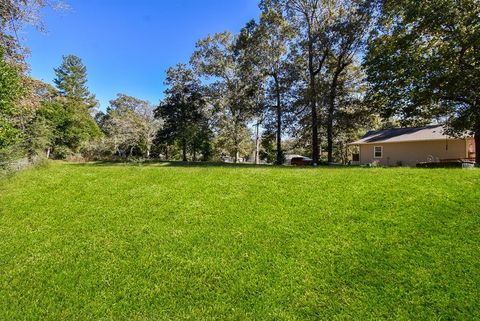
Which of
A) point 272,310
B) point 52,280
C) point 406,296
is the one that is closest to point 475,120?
point 406,296

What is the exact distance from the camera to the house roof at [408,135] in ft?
70.0

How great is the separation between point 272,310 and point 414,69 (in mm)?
16662

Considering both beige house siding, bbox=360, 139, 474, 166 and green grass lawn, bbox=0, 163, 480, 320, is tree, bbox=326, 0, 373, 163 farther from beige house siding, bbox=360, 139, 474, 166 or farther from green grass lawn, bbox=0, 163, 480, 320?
green grass lawn, bbox=0, 163, 480, 320

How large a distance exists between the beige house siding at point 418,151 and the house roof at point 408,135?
396 mm

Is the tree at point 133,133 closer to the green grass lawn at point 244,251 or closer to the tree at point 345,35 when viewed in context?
the tree at point 345,35

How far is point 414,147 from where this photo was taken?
22297 mm

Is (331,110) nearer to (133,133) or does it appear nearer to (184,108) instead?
(184,108)

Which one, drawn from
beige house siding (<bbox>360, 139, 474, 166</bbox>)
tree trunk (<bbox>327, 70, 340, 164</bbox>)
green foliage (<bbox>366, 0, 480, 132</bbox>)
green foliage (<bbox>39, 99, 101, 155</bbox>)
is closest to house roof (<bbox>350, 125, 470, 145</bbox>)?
beige house siding (<bbox>360, 139, 474, 166</bbox>)

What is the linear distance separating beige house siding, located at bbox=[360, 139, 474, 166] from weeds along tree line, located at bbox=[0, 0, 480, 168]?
215cm

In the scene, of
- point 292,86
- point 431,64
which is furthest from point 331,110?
point 431,64

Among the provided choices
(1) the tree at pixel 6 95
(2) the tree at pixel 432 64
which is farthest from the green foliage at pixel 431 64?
(1) the tree at pixel 6 95

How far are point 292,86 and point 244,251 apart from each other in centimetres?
2482

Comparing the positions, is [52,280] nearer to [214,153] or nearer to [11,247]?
[11,247]

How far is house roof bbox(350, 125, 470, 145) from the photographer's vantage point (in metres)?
21.3
